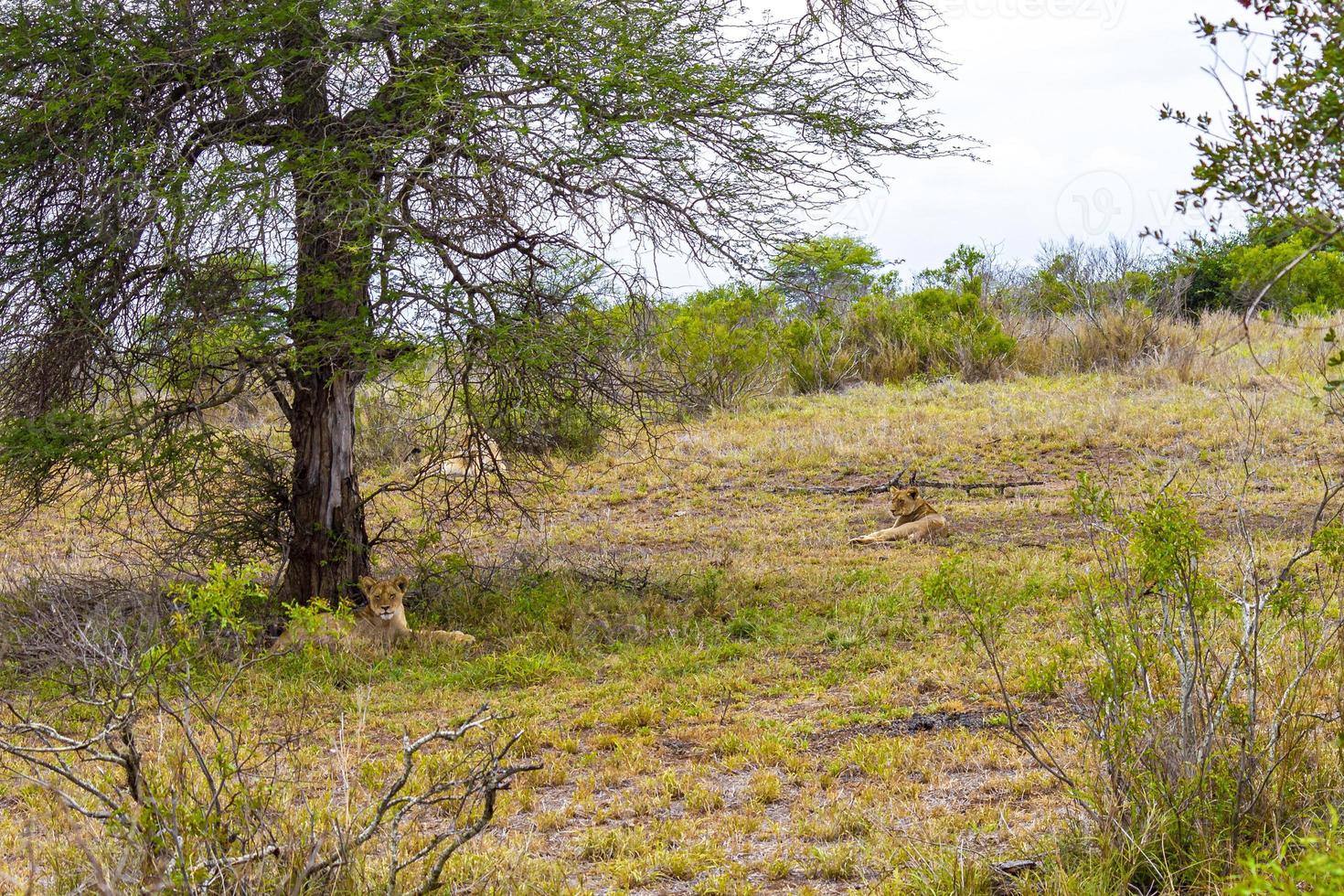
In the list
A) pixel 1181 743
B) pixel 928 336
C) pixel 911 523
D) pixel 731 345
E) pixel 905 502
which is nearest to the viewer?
pixel 1181 743


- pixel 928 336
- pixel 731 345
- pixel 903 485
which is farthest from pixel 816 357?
pixel 903 485

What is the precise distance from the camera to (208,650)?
7.44 meters

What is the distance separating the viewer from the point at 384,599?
312 inches

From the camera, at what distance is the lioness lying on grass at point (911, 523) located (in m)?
10.6

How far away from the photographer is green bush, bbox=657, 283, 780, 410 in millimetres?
17953

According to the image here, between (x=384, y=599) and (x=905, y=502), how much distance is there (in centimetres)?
495

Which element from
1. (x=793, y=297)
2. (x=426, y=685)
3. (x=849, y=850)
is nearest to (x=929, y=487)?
(x=793, y=297)

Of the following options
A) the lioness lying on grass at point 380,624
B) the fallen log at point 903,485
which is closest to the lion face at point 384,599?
the lioness lying on grass at point 380,624

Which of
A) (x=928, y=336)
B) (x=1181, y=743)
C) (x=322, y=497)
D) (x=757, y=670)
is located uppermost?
(x=928, y=336)

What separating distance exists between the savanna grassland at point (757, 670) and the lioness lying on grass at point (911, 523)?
9.0 inches

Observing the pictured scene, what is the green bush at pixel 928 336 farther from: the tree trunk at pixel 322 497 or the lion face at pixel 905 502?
the tree trunk at pixel 322 497

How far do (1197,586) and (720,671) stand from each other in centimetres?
348

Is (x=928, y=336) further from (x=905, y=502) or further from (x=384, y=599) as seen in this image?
(x=384, y=599)

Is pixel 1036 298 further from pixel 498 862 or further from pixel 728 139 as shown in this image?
pixel 498 862
